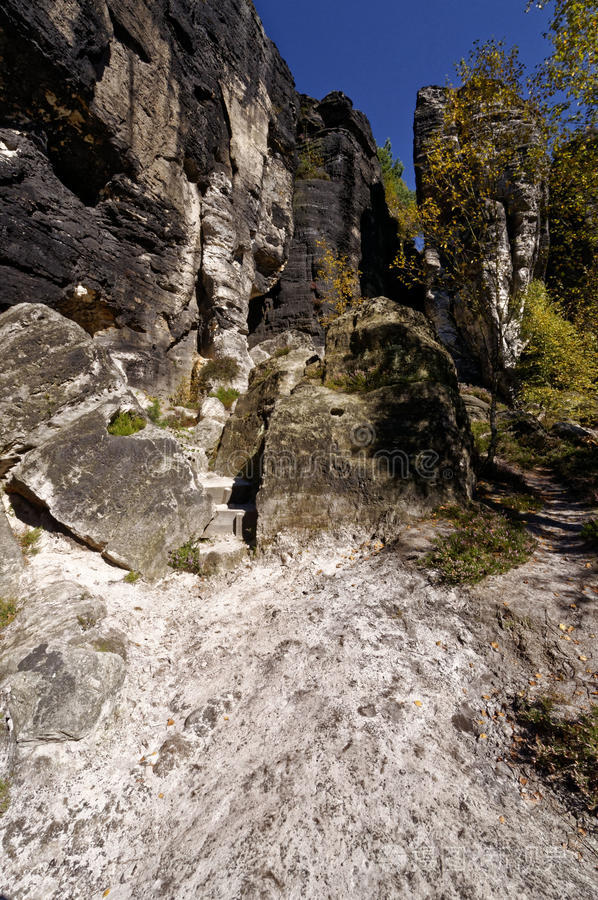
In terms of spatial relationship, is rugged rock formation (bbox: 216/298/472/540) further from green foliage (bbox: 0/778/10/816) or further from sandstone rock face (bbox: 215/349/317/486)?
green foliage (bbox: 0/778/10/816)

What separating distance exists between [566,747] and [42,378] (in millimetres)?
8102

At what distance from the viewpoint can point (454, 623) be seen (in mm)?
4473

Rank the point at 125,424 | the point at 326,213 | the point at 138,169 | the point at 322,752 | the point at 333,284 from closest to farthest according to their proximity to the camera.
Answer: the point at 322,752, the point at 125,424, the point at 138,169, the point at 333,284, the point at 326,213

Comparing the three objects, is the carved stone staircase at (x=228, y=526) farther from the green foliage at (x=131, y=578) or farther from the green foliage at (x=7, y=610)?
the green foliage at (x=7, y=610)

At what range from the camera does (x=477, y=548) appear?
5449 millimetres

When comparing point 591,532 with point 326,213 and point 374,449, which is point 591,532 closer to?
point 374,449

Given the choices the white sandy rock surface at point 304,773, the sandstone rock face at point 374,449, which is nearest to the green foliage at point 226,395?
the sandstone rock face at point 374,449

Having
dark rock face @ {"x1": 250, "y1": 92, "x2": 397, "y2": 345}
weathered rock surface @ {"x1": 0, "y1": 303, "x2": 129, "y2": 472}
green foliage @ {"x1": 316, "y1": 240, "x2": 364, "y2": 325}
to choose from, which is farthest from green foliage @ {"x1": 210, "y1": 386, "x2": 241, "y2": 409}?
green foliage @ {"x1": 316, "y1": 240, "x2": 364, "y2": 325}

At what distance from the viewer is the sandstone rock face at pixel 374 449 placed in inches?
261

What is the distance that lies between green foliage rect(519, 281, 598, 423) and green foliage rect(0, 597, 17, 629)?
Result: 14714mm

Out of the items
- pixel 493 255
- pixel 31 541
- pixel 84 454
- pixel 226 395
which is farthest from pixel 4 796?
pixel 493 255

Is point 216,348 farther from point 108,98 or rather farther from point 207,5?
point 207,5

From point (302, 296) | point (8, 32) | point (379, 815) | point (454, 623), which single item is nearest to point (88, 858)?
point (379, 815)

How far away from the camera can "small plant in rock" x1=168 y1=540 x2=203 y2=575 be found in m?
6.18
